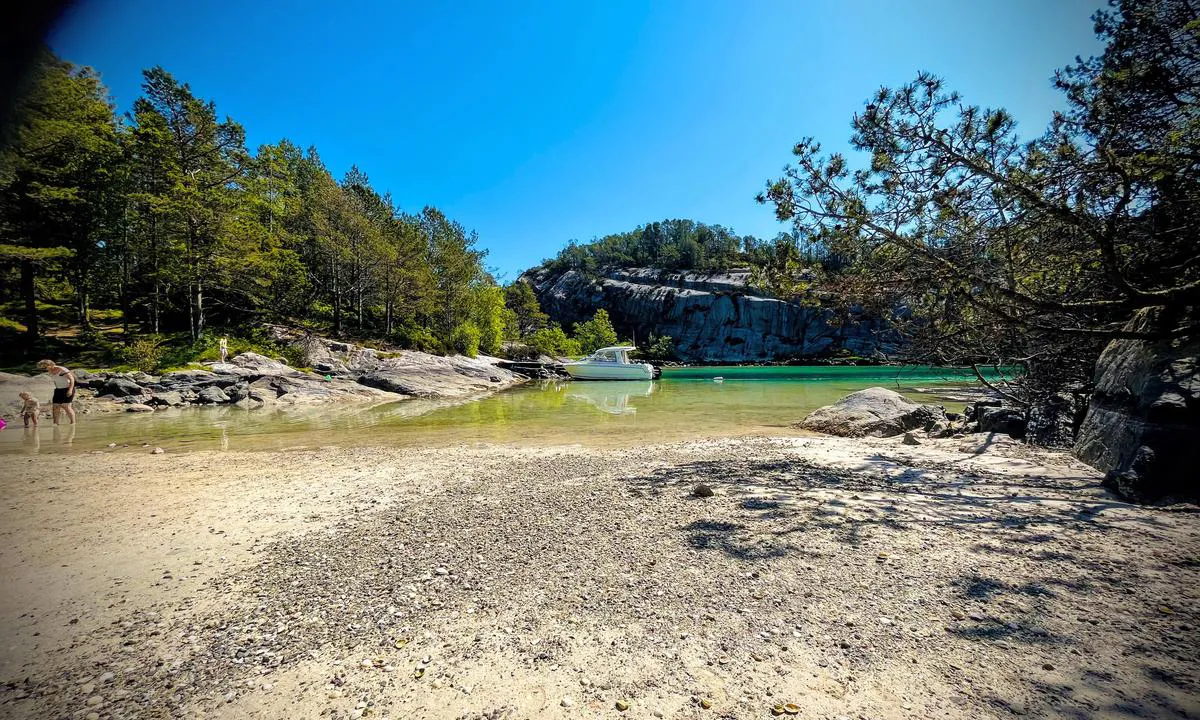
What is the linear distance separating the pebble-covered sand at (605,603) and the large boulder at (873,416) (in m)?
5.95

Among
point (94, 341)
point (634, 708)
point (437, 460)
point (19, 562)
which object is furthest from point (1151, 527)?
point (94, 341)

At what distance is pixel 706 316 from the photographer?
9619 cm

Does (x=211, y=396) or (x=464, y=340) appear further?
(x=464, y=340)

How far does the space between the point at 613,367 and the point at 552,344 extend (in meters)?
22.5

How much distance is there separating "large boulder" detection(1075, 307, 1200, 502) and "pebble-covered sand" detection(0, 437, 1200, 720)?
42cm

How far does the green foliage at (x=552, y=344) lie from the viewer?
60559 millimetres

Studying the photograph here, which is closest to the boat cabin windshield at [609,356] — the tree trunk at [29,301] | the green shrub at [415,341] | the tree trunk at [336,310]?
the green shrub at [415,341]

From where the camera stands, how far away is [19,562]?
163 inches

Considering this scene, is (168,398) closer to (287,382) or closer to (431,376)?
(287,382)

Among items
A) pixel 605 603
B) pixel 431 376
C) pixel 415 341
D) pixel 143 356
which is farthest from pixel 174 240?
pixel 605 603

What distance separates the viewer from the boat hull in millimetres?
42938

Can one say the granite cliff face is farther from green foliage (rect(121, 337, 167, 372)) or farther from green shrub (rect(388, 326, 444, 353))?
green foliage (rect(121, 337, 167, 372))

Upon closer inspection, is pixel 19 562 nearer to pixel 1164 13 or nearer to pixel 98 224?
pixel 1164 13

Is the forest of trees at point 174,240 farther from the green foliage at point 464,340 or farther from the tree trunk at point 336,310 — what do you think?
the green foliage at point 464,340
